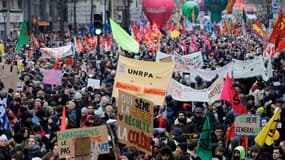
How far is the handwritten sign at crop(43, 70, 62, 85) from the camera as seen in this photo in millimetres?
19245

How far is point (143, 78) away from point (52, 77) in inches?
243

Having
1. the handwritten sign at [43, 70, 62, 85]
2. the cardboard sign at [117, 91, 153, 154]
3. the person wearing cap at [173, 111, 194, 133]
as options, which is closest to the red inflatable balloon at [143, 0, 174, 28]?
the handwritten sign at [43, 70, 62, 85]

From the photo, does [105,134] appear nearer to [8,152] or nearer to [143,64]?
[8,152]

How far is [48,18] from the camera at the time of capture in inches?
2835

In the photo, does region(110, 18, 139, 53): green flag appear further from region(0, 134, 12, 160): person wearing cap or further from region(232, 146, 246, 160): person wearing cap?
region(232, 146, 246, 160): person wearing cap

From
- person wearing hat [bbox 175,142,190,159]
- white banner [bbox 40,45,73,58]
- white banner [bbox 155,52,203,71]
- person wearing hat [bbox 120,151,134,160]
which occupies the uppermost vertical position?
person wearing hat [bbox 120,151,134,160]

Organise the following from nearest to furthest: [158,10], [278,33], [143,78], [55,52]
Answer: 1. [143,78]
2. [278,33]
3. [55,52]
4. [158,10]

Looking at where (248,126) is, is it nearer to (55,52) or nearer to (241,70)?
(241,70)

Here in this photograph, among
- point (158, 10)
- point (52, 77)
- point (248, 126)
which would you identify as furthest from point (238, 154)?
point (158, 10)

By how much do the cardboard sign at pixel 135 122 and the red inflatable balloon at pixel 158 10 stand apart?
43.1m

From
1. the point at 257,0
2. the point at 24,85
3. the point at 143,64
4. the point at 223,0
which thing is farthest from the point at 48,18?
the point at 143,64

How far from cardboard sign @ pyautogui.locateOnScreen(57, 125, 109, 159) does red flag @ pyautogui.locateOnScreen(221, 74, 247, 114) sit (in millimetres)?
3925

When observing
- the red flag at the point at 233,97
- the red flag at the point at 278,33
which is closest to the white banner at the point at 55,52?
the red flag at the point at 278,33

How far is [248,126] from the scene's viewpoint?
11336mm
